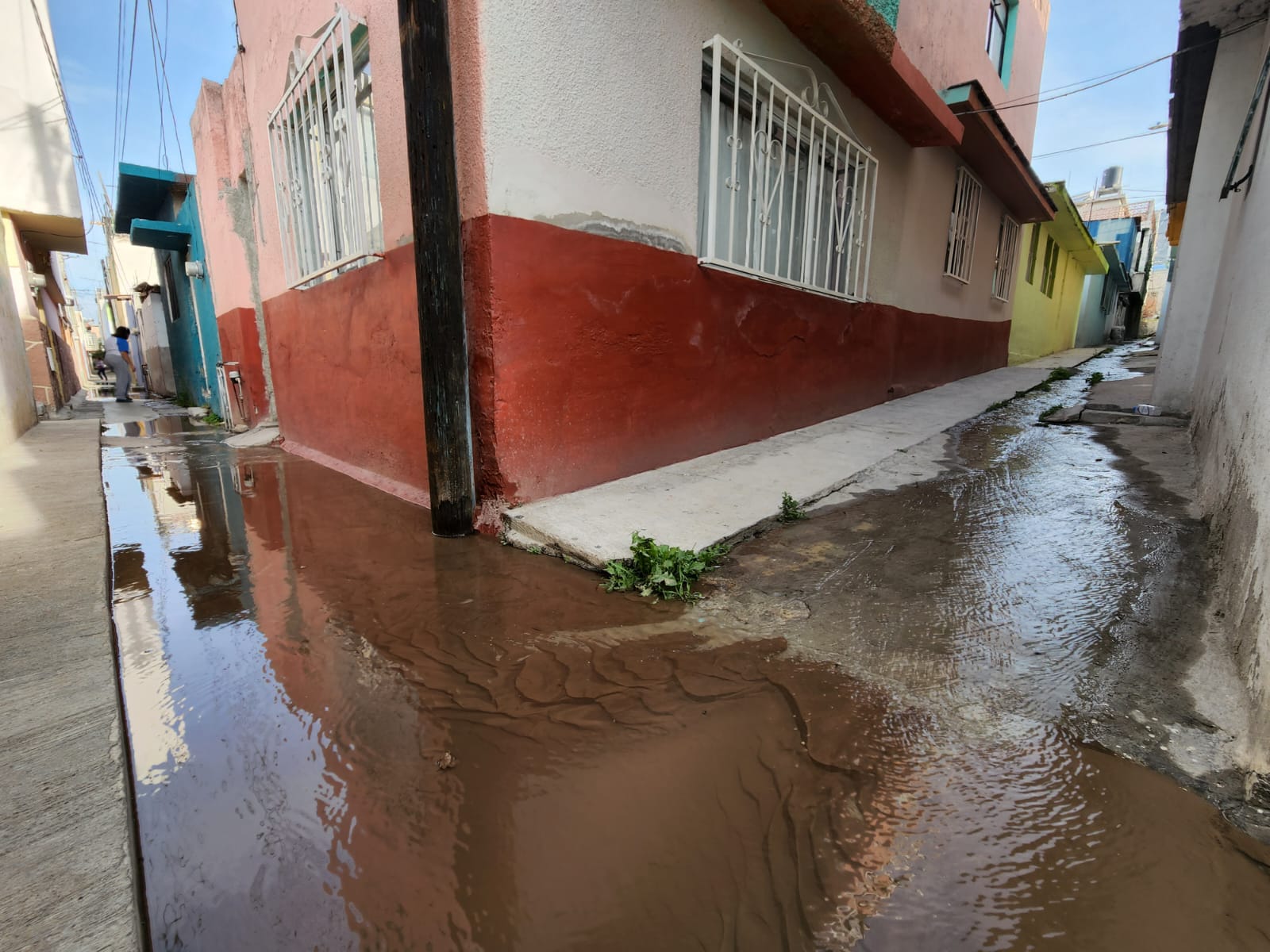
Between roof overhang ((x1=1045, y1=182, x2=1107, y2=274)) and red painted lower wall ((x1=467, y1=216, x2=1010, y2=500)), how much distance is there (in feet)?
26.0

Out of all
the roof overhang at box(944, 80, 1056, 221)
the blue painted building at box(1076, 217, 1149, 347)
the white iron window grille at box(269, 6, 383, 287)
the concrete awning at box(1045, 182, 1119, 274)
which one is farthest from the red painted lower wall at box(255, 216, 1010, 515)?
the blue painted building at box(1076, 217, 1149, 347)

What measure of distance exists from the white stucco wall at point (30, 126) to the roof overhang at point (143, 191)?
7.50ft

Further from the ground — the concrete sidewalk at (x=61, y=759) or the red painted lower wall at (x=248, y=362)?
the red painted lower wall at (x=248, y=362)

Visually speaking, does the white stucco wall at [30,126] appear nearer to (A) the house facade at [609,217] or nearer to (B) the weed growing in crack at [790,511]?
(A) the house facade at [609,217]

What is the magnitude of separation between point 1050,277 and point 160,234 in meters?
18.1

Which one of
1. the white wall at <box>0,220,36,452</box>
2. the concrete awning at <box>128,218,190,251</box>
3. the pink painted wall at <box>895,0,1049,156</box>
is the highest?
the pink painted wall at <box>895,0,1049,156</box>

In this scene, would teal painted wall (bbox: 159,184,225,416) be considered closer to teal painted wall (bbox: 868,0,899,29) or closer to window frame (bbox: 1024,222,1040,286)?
teal painted wall (bbox: 868,0,899,29)

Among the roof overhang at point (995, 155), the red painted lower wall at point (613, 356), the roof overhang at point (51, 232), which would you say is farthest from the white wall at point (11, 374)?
the roof overhang at point (995, 155)

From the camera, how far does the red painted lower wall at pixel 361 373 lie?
138 inches

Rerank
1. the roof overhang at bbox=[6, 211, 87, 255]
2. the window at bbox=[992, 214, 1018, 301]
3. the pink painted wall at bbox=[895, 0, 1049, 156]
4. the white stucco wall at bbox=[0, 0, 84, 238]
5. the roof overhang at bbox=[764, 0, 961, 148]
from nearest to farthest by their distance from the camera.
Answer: the roof overhang at bbox=[764, 0, 961, 148] → the pink painted wall at bbox=[895, 0, 1049, 156] → the white stucco wall at bbox=[0, 0, 84, 238] → the roof overhang at bbox=[6, 211, 87, 255] → the window at bbox=[992, 214, 1018, 301]

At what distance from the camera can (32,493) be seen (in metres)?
3.45

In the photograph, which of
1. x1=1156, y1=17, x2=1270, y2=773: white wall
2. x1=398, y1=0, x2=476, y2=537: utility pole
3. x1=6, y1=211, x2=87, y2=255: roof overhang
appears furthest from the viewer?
x1=6, y1=211, x2=87, y2=255: roof overhang

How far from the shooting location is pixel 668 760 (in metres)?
1.38

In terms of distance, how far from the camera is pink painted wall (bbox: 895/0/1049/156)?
5746 millimetres
